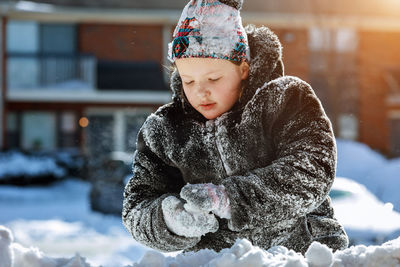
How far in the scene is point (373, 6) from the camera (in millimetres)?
20938

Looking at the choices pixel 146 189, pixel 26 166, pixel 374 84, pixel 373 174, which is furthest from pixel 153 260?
pixel 374 84

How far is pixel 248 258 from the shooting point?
145cm

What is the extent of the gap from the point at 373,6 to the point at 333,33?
4791 mm

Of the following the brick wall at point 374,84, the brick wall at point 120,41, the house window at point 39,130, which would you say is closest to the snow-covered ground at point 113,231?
the house window at point 39,130

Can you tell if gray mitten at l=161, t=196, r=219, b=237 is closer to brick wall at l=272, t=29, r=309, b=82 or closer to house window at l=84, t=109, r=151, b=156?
house window at l=84, t=109, r=151, b=156

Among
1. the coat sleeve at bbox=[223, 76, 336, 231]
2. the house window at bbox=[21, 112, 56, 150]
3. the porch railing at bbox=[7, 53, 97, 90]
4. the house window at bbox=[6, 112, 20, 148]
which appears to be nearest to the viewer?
the coat sleeve at bbox=[223, 76, 336, 231]

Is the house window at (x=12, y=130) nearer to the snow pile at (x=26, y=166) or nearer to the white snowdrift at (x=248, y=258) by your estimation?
the snow pile at (x=26, y=166)

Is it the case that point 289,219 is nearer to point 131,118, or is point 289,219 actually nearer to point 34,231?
point 34,231

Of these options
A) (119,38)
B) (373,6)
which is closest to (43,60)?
(119,38)

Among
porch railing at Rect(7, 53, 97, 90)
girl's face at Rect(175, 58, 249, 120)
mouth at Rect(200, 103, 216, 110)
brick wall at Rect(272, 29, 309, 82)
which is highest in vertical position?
girl's face at Rect(175, 58, 249, 120)

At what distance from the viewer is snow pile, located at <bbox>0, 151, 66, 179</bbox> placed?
49.2 ft

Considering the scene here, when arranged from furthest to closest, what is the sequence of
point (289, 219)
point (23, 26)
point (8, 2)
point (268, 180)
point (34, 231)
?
point (23, 26), point (8, 2), point (34, 231), point (289, 219), point (268, 180)

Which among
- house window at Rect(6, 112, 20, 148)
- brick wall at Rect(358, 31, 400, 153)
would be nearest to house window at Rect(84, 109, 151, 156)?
house window at Rect(6, 112, 20, 148)

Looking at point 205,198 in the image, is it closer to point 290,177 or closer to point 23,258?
point 290,177
